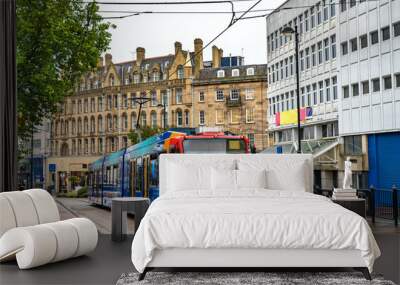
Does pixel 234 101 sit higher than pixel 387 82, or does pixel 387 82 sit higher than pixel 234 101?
pixel 387 82

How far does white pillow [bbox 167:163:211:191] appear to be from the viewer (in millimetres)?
5246

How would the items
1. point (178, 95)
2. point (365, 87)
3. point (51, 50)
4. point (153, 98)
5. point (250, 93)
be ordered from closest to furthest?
1. point (365, 87)
2. point (250, 93)
3. point (178, 95)
4. point (153, 98)
5. point (51, 50)

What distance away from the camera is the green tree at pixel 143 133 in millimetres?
6426

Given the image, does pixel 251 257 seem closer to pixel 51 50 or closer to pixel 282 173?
pixel 282 173

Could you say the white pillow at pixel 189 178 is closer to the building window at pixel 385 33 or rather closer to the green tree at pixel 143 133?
the green tree at pixel 143 133

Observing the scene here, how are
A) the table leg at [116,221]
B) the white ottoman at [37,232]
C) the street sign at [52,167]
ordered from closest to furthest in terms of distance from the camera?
the white ottoman at [37,232], the table leg at [116,221], the street sign at [52,167]

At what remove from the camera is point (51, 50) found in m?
6.77

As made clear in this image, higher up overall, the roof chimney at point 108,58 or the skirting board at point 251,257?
the roof chimney at point 108,58

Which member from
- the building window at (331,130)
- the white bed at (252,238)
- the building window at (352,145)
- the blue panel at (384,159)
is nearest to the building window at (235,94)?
the building window at (331,130)

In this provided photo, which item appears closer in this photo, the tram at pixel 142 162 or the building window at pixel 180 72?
the tram at pixel 142 162

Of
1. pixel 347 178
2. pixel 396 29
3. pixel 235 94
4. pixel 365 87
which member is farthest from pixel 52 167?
pixel 396 29

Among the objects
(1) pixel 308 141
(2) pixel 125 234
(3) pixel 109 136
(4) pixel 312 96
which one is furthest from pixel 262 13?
(2) pixel 125 234

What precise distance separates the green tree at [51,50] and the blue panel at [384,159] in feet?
10.9

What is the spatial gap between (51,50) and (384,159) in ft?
13.6
